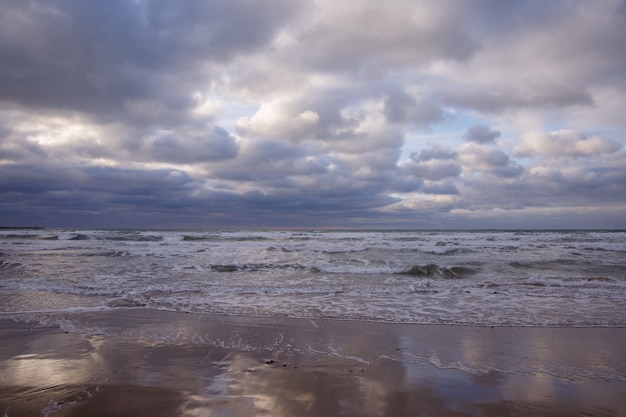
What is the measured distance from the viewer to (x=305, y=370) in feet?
15.0

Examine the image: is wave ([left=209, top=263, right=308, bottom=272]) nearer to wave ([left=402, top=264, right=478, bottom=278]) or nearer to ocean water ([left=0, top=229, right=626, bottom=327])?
ocean water ([left=0, top=229, right=626, bottom=327])

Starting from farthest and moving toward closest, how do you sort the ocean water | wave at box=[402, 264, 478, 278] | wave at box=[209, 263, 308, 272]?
1. wave at box=[209, 263, 308, 272]
2. wave at box=[402, 264, 478, 278]
3. the ocean water

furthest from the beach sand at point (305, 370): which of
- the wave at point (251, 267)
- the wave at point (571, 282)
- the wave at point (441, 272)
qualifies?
the wave at point (251, 267)

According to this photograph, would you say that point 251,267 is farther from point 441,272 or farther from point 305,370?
point 305,370

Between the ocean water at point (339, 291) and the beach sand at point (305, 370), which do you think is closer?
the beach sand at point (305, 370)

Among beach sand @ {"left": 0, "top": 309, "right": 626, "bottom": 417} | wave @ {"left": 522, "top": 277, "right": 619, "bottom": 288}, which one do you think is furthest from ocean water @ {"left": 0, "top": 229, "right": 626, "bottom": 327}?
beach sand @ {"left": 0, "top": 309, "right": 626, "bottom": 417}

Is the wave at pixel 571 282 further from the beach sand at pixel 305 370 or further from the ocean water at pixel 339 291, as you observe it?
the beach sand at pixel 305 370

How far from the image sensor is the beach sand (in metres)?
3.61

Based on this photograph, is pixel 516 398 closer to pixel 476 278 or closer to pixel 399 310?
pixel 399 310

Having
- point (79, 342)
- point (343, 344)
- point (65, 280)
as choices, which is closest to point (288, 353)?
point (343, 344)

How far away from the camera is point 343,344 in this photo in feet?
18.7

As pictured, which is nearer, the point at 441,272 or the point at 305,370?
the point at 305,370

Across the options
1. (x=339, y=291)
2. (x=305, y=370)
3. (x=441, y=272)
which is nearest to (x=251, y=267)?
(x=339, y=291)

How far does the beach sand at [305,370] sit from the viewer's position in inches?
142
